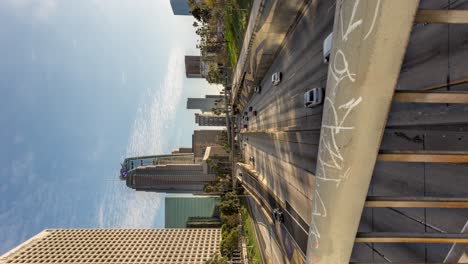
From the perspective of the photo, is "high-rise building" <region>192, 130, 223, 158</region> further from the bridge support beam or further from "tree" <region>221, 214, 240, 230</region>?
the bridge support beam

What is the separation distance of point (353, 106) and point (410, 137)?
659cm

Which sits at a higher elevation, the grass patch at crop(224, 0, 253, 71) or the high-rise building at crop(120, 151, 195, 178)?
the grass patch at crop(224, 0, 253, 71)

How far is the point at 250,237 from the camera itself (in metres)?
39.3

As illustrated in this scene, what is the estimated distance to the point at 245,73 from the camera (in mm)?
35312

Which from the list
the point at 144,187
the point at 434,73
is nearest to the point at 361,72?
the point at 434,73

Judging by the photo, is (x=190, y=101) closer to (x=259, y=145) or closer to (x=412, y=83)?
(x=259, y=145)

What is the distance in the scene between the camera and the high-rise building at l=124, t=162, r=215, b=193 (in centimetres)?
11362

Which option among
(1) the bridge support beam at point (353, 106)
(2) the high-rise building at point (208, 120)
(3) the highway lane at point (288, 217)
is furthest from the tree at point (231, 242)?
(2) the high-rise building at point (208, 120)

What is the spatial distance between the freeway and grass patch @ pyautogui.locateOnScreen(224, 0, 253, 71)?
16.0 meters

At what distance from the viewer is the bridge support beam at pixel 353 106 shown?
3.92 m

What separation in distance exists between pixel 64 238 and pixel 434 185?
346ft

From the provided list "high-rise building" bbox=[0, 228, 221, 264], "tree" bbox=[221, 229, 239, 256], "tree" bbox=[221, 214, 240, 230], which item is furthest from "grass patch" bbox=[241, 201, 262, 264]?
"high-rise building" bbox=[0, 228, 221, 264]

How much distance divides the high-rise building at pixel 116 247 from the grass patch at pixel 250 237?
33.1 metres

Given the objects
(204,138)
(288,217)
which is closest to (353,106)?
(288,217)
